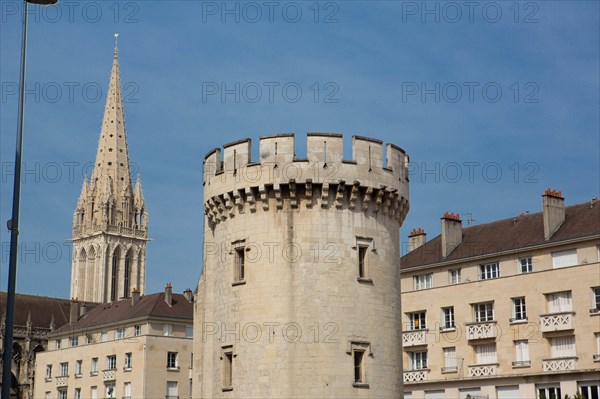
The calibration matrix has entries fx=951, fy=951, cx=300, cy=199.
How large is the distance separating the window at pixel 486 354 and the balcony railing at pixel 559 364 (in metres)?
3.48

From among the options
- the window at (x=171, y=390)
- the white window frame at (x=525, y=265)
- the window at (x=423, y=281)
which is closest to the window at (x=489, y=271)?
the white window frame at (x=525, y=265)

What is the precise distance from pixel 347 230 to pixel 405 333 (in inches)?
1242

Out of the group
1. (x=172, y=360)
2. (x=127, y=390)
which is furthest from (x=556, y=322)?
(x=127, y=390)

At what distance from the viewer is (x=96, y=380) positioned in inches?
3575

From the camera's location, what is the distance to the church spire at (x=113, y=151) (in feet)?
591

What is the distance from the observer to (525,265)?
5734 centimetres

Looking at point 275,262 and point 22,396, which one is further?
point 22,396

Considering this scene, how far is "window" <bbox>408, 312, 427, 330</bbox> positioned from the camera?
61.5m

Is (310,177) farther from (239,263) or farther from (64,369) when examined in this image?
(64,369)

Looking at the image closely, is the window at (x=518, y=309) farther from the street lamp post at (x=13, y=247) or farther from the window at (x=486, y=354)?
the street lamp post at (x=13, y=247)

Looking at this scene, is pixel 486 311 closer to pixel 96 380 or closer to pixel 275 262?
pixel 275 262

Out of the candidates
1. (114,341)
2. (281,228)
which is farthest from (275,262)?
(114,341)

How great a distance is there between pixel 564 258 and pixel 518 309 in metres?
4.13

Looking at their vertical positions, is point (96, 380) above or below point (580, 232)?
below
